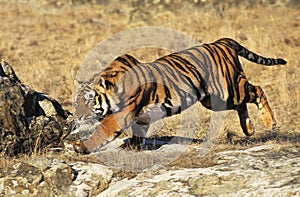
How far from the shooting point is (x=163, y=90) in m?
7.29

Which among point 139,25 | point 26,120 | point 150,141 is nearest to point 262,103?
point 150,141

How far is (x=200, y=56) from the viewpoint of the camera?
8.10 metres

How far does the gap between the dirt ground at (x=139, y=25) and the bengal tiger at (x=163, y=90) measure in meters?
2.10

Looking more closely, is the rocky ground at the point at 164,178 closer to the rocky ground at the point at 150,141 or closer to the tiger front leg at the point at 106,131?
the rocky ground at the point at 150,141

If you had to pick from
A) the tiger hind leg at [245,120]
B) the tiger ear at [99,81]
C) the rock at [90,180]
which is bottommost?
the rock at [90,180]

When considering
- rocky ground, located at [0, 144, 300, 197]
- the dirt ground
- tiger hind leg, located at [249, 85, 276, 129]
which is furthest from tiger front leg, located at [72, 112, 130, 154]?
the dirt ground

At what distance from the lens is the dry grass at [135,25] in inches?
508

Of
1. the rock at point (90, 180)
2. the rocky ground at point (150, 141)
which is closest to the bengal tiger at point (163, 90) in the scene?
the rocky ground at point (150, 141)

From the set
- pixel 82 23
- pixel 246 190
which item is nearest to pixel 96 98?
pixel 246 190

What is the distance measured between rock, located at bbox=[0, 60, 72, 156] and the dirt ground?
3244mm

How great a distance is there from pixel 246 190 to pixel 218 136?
9.57 feet

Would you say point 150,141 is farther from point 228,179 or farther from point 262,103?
point 228,179

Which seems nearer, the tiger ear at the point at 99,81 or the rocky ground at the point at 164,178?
the rocky ground at the point at 164,178

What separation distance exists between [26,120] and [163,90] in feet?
5.21
